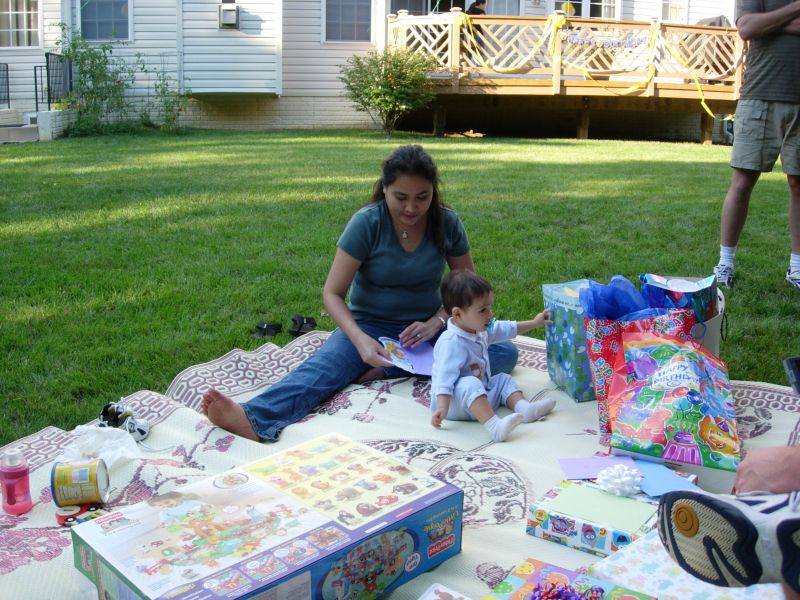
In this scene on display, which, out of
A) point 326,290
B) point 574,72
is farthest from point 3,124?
point 326,290

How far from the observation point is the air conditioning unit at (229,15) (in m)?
15.5

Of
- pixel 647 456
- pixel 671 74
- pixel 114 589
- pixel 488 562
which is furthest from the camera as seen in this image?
pixel 671 74

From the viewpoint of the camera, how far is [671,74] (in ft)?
47.0

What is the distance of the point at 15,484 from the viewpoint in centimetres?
244

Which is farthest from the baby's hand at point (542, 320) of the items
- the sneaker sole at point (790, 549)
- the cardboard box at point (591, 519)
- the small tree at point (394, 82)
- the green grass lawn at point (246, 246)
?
the small tree at point (394, 82)

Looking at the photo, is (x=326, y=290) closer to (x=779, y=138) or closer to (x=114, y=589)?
(x=114, y=589)

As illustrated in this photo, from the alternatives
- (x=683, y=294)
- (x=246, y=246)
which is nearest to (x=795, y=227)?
(x=683, y=294)

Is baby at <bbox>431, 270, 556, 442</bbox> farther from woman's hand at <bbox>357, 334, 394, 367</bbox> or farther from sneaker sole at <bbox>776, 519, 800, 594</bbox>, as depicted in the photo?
sneaker sole at <bbox>776, 519, 800, 594</bbox>

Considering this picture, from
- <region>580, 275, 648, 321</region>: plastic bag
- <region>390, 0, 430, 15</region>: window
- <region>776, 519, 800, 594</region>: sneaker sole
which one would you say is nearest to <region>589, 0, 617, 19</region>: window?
<region>390, 0, 430, 15</region>: window

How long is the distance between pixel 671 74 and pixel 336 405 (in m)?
12.6

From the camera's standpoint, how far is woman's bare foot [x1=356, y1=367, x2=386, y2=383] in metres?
3.62

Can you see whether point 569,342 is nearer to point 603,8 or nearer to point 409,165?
point 409,165

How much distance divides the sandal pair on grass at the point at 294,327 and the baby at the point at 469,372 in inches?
42.7

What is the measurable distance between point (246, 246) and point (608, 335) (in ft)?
10.5
